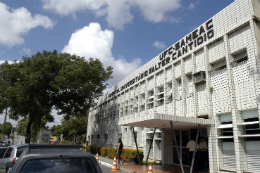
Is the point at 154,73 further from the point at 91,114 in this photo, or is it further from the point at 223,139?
the point at 91,114

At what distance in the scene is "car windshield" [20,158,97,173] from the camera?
3.10 meters

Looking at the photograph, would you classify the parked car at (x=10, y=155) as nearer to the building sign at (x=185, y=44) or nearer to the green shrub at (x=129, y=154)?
the green shrub at (x=129, y=154)

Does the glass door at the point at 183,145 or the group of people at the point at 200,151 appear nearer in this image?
the group of people at the point at 200,151

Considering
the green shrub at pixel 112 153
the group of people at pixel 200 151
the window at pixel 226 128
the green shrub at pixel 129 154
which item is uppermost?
the window at pixel 226 128

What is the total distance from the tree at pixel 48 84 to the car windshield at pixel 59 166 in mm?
17323

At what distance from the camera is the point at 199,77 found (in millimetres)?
11125

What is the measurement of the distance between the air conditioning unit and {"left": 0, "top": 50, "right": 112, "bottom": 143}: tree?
1277 centimetres

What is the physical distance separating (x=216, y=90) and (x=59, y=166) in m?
8.96

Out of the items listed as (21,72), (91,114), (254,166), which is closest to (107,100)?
(91,114)

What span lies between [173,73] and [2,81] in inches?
745

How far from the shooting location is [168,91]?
47.3ft

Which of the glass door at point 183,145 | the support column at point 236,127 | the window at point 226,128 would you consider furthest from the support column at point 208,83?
the glass door at point 183,145

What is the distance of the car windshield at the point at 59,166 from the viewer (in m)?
3.10

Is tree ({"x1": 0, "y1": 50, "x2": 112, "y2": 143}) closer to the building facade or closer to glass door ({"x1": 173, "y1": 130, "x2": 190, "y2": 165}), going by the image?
the building facade
